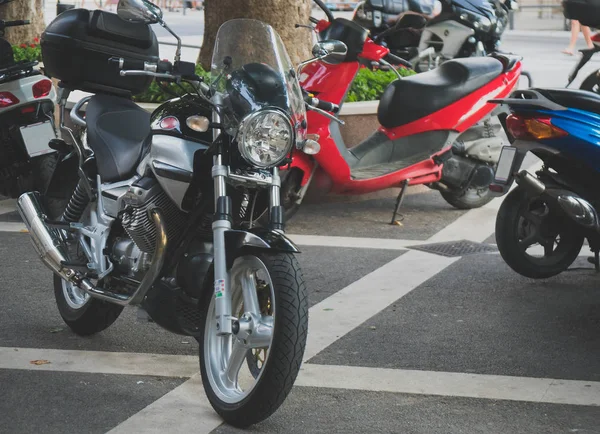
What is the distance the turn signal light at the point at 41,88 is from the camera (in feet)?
28.2

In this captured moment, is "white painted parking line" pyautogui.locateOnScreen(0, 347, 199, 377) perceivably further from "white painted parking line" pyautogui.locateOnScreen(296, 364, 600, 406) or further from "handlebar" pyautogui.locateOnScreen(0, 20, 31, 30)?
"handlebar" pyautogui.locateOnScreen(0, 20, 31, 30)

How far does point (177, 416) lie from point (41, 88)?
4567mm

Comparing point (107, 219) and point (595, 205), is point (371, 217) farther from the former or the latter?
point (107, 219)

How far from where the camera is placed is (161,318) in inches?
195

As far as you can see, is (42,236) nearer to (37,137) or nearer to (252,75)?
(252,75)

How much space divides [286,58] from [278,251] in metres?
0.94

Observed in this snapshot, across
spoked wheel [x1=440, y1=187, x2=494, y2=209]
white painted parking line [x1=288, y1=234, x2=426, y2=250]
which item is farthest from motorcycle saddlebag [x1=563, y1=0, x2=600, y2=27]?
spoked wheel [x1=440, y1=187, x2=494, y2=209]

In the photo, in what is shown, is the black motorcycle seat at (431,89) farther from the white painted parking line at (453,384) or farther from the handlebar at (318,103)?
the white painted parking line at (453,384)

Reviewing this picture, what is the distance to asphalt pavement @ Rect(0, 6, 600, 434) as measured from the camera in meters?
4.66

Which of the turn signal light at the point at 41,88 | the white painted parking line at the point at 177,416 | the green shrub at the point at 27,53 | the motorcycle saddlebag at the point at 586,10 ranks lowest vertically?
the green shrub at the point at 27,53

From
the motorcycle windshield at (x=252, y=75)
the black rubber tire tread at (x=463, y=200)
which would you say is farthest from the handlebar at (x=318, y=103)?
the black rubber tire tread at (x=463, y=200)

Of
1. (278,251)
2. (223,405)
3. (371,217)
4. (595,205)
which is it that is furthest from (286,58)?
(371,217)

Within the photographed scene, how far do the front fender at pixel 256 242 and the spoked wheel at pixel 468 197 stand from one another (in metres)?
4.91

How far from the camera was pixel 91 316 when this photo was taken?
5711 mm
